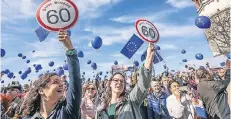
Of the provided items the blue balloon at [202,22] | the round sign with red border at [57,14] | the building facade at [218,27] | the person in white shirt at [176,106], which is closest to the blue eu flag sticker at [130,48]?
the person in white shirt at [176,106]

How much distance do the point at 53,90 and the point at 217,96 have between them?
→ 2.46m

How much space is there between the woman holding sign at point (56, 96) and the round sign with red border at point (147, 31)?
1.70 m

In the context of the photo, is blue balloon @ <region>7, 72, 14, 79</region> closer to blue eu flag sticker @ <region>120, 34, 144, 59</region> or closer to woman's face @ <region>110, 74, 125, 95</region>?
blue eu flag sticker @ <region>120, 34, 144, 59</region>

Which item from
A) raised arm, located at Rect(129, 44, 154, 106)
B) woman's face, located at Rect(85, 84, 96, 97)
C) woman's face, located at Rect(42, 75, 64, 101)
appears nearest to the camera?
woman's face, located at Rect(42, 75, 64, 101)

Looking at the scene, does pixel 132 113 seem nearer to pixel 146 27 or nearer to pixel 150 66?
pixel 150 66

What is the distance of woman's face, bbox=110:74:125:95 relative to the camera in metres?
3.82

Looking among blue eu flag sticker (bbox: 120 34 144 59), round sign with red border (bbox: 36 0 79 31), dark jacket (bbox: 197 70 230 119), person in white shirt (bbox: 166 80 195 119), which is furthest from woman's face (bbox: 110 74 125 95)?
blue eu flag sticker (bbox: 120 34 144 59)

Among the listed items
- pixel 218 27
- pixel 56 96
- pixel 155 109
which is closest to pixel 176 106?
pixel 155 109

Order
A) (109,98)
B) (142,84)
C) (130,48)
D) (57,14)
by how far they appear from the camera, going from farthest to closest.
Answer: (130,48) < (109,98) < (142,84) < (57,14)

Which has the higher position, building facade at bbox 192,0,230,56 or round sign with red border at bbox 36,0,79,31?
building facade at bbox 192,0,230,56

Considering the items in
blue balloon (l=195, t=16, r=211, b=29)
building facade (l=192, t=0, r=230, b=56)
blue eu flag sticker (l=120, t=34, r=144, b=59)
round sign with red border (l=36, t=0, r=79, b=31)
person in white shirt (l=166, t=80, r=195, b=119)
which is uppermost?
building facade (l=192, t=0, r=230, b=56)

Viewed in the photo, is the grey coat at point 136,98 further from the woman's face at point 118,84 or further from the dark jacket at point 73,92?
the dark jacket at point 73,92

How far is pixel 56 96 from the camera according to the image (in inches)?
106

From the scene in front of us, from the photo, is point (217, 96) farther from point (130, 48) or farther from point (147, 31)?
point (130, 48)
